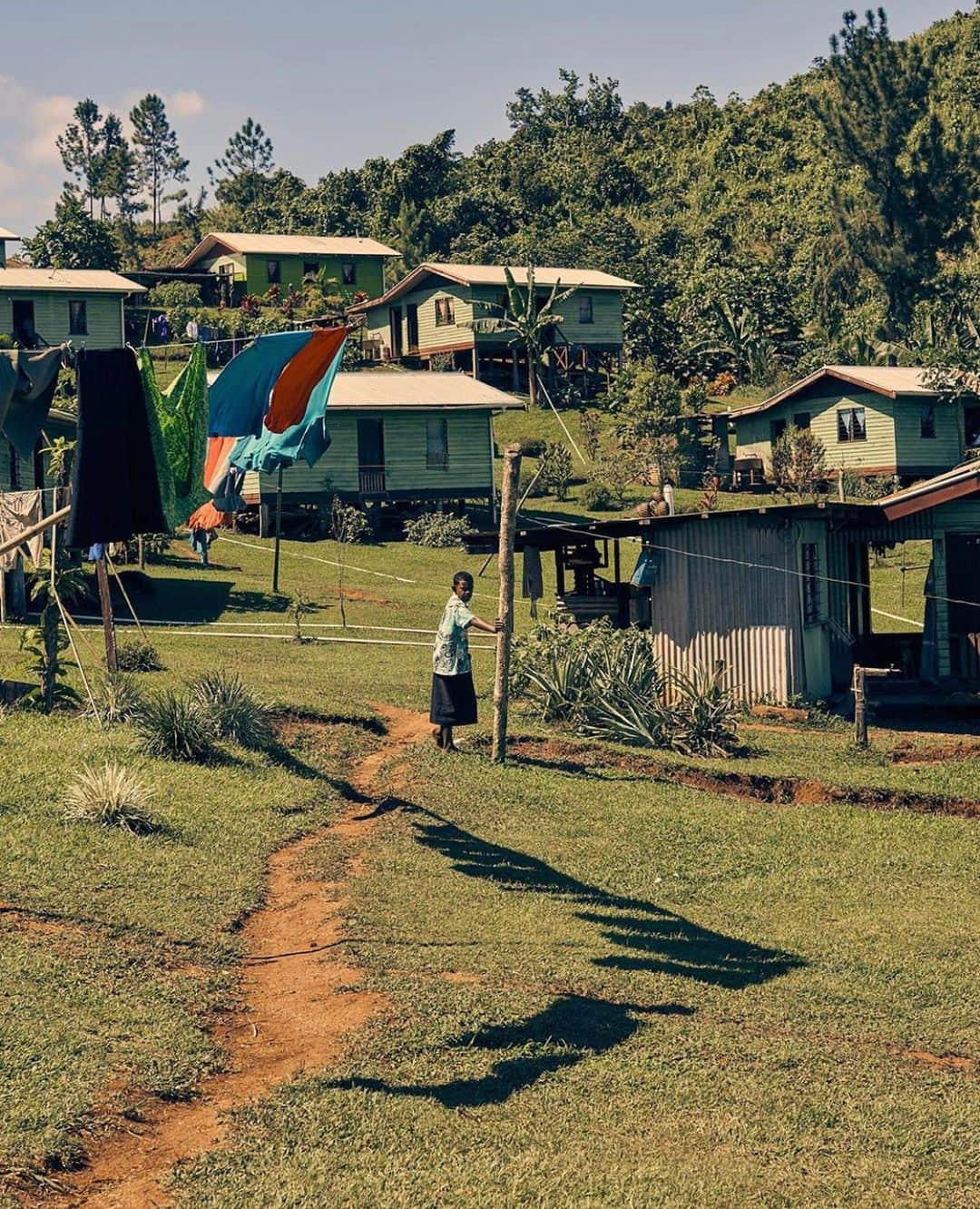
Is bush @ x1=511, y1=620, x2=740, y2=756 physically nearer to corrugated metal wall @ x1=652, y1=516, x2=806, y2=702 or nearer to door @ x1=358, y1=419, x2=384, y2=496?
corrugated metal wall @ x1=652, y1=516, x2=806, y2=702

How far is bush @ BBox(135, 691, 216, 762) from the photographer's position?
765 inches

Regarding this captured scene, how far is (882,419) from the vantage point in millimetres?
54781

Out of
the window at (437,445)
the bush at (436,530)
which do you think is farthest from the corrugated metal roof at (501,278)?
the bush at (436,530)

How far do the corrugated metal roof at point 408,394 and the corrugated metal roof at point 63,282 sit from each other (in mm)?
11209

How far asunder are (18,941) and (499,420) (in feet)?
174

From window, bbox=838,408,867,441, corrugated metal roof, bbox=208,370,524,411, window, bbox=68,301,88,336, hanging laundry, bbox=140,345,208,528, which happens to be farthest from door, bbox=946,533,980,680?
window, bbox=68,301,88,336

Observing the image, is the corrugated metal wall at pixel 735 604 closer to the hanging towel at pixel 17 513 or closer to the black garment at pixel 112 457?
the hanging towel at pixel 17 513

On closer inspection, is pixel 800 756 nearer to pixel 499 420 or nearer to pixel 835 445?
pixel 835 445

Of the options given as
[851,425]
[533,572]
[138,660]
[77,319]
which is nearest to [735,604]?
[533,572]

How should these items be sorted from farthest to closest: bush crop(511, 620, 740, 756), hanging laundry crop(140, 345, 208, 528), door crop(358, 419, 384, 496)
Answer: door crop(358, 419, 384, 496), bush crop(511, 620, 740, 756), hanging laundry crop(140, 345, 208, 528)

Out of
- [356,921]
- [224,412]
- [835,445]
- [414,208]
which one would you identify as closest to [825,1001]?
[356,921]

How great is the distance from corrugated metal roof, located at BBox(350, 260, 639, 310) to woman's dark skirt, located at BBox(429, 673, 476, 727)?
157ft

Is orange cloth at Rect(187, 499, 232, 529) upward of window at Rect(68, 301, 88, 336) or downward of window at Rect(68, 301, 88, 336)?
downward

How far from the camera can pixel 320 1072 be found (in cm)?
1041
